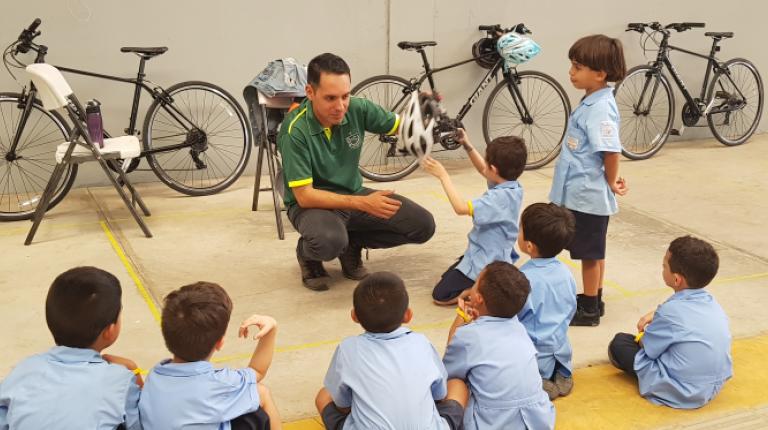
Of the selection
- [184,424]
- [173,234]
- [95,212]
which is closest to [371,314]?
[184,424]

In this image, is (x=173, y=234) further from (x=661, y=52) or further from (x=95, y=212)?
(x=661, y=52)

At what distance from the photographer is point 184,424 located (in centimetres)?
257

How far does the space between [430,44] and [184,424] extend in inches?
194

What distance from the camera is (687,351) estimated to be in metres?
3.30

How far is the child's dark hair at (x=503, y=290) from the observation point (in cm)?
300

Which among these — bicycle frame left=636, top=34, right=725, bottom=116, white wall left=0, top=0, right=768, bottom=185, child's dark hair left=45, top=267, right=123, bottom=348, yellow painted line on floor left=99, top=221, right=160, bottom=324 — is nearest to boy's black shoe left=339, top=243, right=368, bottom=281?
yellow painted line on floor left=99, top=221, right=160, bottom=324

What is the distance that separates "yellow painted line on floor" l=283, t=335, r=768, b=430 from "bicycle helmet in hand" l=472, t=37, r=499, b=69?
406 centimetres

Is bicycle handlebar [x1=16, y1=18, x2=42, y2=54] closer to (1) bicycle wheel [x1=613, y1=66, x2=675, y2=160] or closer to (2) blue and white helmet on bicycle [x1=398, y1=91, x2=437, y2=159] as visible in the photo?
(2) blue and white helmet on bicycle [x1=398, y1=91, x2=437, y2=159]

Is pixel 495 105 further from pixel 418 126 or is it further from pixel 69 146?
pixel 69 146

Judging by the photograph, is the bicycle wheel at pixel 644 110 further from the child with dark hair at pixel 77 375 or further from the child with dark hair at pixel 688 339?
the child with dark hair at pixel 77 375

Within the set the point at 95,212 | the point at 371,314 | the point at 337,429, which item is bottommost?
the point at 95,212

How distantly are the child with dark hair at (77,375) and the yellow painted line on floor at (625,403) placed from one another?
840mm

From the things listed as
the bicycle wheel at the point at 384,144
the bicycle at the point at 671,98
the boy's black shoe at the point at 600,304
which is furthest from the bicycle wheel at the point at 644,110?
the boy's black shoe at the point at 600,304

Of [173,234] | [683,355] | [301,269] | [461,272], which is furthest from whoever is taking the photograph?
[173,234]
